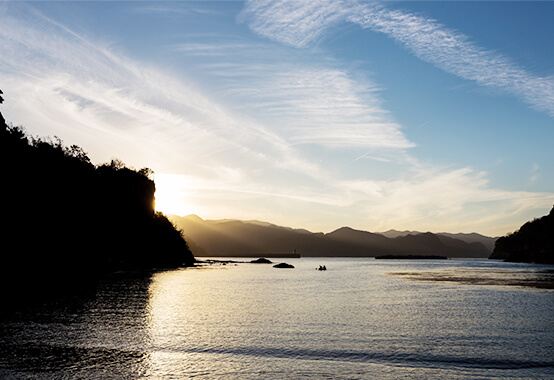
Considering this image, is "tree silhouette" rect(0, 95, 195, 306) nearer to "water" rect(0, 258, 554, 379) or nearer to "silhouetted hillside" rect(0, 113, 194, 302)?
"silhouetted hillside" rect(0, 113, 194, 302)

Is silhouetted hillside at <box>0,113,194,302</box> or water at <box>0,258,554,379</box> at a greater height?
silhouetted hillside at <box>0,113,194,302</box>

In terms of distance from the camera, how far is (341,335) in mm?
31672

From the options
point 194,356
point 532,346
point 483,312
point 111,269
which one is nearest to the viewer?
point 194,356

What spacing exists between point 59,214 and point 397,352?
84.1 m

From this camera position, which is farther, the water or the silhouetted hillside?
the silhouetted hillside

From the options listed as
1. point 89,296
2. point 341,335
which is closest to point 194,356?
point 341,335

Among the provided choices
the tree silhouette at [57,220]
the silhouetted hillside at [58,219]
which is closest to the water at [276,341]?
the tree silhouette at [57,220]

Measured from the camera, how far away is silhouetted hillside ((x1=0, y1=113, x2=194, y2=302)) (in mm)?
70250

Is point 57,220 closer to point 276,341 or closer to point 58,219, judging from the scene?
point 58,219

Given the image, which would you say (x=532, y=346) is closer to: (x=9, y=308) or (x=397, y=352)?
(x=397, y=352)

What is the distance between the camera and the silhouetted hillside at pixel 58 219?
230 feet

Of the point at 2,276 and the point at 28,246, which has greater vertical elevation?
the point at 28,246

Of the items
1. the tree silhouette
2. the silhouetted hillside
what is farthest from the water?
the silhouetted hillside

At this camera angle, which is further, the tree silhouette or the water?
the tree silhouette
